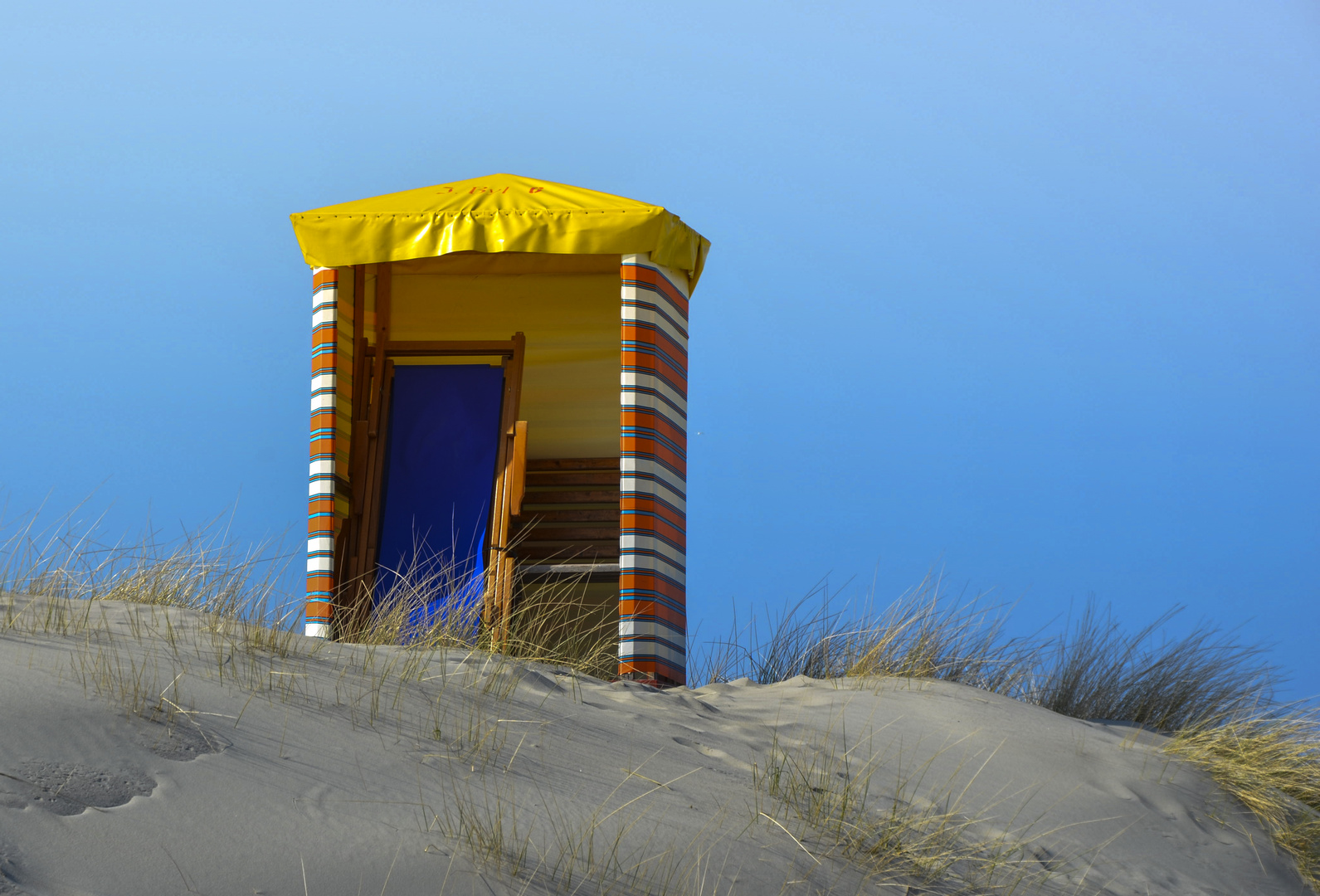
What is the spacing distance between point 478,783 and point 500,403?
4.36 m

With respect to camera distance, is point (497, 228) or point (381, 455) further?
point (381, 455)

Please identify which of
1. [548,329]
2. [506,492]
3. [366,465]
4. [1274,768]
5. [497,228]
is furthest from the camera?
[548,329]

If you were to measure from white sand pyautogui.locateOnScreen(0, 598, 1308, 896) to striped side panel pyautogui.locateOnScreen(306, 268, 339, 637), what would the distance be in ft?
6.08

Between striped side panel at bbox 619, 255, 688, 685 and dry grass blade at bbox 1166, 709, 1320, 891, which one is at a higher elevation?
striped side panel at bbox 619, 255, 688, 685

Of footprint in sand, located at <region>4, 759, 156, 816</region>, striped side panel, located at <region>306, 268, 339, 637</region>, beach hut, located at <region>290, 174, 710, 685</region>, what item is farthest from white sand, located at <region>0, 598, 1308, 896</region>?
striped side panel, located at <region>306, 268, 339, 637</region>

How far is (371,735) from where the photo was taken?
2910 mm

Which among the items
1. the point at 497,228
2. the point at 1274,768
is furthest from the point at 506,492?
the point at 1274,768

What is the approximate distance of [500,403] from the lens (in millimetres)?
6906

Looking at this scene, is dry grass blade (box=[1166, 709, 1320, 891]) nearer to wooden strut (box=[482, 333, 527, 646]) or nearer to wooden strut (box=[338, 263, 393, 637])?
wooden strut (box=[482, 333, 527, 646])

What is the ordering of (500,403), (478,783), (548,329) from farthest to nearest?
(548,329), (500,403), (478,783)

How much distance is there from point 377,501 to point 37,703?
4.09 meters

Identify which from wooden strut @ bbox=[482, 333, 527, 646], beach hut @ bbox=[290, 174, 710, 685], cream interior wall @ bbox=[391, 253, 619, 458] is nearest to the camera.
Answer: beach hut @ bbox=[290, 174, 710, 685]

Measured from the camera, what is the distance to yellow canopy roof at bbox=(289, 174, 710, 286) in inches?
229

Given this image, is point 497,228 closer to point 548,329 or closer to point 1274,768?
point 548,329
